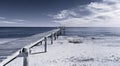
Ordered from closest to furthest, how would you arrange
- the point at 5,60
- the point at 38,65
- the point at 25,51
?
the point at 5,60
the point at 25,51
the point at 38,65

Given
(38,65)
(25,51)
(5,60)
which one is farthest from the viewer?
(38,65)

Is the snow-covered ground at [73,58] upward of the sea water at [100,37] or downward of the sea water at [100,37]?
upward

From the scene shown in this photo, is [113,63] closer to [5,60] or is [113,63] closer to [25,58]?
[25,58]

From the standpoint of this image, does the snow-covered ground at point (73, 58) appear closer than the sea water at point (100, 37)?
Yes

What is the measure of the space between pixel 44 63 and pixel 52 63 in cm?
60

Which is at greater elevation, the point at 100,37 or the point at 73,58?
the point at 73,58

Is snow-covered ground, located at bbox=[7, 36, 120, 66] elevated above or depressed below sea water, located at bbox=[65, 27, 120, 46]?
above

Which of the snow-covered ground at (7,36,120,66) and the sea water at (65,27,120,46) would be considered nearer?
the snow-covered ground at (7,36,120,66)

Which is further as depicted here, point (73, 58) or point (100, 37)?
point (100, 37)

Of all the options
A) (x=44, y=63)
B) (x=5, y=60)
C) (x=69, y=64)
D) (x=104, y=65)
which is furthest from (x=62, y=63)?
(x=5, y=60)

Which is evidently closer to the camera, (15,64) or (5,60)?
(5,60)

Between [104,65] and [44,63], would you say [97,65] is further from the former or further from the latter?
[44,63]

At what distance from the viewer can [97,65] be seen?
11078 mm

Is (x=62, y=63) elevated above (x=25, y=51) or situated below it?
below
